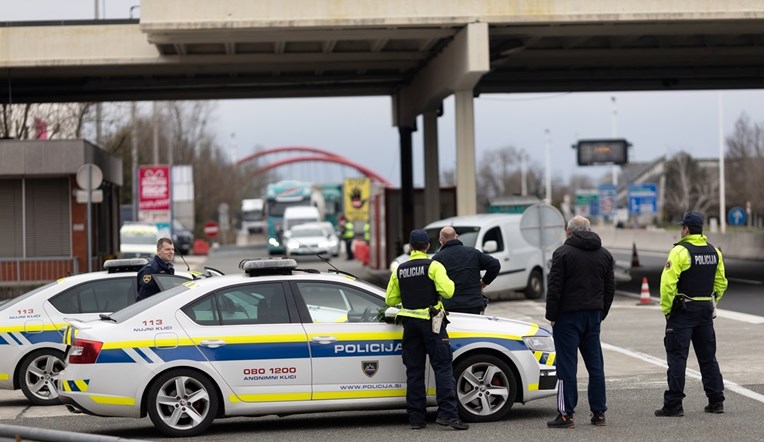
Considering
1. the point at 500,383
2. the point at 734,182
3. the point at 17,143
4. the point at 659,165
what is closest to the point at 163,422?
the point at 500,383

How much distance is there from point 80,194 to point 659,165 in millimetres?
134798

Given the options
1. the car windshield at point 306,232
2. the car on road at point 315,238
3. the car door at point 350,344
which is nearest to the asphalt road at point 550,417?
the car door at point 350,344

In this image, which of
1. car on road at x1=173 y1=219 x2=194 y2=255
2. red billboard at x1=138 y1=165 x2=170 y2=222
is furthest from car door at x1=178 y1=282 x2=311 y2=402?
car on road at x1=173 y1=219 x2=194 y2=255

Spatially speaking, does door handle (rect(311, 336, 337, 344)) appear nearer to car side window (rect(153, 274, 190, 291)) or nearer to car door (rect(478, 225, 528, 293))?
car side window (rect(153, 274, 190, 291))

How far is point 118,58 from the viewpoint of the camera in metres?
32.7

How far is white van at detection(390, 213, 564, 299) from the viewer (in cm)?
2692

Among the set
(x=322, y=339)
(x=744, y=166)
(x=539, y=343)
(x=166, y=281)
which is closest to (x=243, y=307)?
(x=322, y=339)

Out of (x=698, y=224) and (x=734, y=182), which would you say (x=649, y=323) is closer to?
(x=698, y=224)

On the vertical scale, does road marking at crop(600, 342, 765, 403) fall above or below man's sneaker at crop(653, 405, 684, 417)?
below

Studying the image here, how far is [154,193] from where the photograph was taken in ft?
144

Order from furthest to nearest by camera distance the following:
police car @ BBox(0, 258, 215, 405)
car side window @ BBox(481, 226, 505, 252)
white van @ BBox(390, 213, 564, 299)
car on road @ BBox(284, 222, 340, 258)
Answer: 1. car on road @ BBox(284, 222, 340, 258)
2. car side window @ BBox(481, 226, 505, 252)
3. white van @ BBox(390, 213, 564, 299)
4. police car @ BBox(0, 258, 215, 405)

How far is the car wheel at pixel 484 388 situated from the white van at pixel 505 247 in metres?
15.6

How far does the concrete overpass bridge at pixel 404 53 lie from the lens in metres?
29.2

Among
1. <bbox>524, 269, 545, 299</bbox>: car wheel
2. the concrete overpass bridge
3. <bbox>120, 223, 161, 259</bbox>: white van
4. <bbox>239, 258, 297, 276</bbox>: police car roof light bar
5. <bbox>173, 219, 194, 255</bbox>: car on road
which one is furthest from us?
<bbox>173, 219, 194, 255</bbox>: car on road
